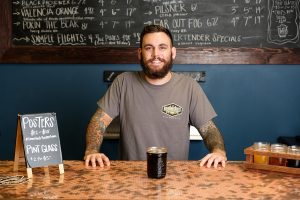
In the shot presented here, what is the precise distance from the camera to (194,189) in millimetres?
1449

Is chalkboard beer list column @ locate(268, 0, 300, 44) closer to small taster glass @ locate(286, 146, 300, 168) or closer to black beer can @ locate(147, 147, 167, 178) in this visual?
small taster glass @ locate(286, 146, 300, 168)

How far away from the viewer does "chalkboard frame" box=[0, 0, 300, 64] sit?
3357mm

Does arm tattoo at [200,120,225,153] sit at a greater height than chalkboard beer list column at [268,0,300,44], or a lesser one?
lesser

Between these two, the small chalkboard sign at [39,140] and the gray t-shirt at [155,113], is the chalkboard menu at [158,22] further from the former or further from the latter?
the small chalkboard sign at [39,140]

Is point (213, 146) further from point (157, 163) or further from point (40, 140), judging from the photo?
point (40, 140)

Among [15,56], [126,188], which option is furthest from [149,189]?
[15,56]

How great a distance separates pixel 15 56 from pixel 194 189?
2584 millimetres

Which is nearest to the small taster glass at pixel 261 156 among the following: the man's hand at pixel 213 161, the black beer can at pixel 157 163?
the man's hand at pixel 213 161

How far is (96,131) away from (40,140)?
0.68m

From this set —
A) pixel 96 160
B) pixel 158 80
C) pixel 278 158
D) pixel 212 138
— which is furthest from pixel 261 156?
pixel 158 80

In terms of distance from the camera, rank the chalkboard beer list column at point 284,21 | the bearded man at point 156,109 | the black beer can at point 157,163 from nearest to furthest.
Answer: the black beer can at point 157,163 → the bearded man at point 156,109 → the chalkboard beer list column at point 284,21

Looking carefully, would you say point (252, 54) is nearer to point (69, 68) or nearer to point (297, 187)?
point (69, 68)

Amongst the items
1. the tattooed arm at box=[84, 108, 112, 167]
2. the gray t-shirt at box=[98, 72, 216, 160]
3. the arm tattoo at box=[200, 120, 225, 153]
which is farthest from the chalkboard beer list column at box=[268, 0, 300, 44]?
the tattooed arm at box=[84, 108, 112, 167]

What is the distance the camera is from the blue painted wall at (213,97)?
134 inches
